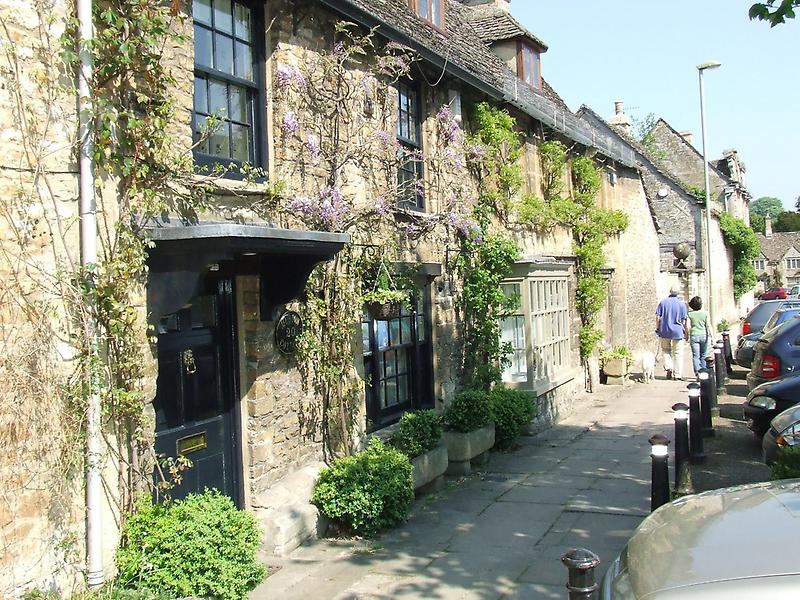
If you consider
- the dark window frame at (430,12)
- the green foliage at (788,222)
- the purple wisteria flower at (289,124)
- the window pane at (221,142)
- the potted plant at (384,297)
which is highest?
the green foliage at (788,222)

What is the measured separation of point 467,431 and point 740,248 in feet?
116

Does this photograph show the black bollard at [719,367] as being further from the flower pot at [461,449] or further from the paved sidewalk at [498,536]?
the flower pot at [461,449]

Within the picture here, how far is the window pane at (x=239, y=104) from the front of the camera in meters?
7.07

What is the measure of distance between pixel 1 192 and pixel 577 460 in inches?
324

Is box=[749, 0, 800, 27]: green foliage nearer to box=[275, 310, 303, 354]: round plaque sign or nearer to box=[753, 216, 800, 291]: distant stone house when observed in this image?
box=[275, 310, 303, 354]: round plaque sign

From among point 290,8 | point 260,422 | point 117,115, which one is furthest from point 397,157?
point 117,115

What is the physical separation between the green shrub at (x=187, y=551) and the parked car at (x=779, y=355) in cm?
904

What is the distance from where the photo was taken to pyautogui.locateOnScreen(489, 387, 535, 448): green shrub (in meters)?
11.3

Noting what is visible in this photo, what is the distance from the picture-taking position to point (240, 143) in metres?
7.18

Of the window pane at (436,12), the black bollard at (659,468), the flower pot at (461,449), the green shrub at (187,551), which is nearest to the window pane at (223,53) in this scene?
the green shrub at (187,551)

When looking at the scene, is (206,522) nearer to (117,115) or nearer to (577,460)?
(117,115)

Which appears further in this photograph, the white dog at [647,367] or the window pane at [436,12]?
the white dog at [647,367]

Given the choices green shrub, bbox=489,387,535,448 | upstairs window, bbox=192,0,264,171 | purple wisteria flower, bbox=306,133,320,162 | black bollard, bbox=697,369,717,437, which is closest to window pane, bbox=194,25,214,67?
→ upstairs window, bbox=192,0,264,171

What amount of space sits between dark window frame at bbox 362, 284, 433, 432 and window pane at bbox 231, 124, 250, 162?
8.38ft
